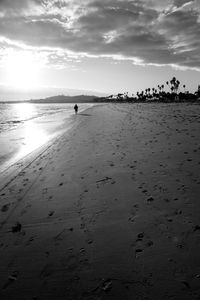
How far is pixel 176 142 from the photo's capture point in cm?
1239

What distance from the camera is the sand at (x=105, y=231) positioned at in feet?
12.5

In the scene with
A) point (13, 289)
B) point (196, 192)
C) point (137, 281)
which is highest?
point (196, 192)

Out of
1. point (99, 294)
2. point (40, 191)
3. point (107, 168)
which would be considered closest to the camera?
point (99, 294)

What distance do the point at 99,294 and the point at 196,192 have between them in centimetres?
385

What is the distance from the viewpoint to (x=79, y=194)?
7383mm

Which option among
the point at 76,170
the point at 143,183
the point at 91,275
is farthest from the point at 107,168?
the point at 91,275

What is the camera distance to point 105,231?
5.25 metres

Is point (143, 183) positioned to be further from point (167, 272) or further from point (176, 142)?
point (176, 142)

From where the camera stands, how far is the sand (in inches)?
150

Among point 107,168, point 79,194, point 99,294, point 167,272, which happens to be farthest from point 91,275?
point 107,168

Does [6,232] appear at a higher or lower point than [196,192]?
lower

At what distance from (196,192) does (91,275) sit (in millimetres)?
3661

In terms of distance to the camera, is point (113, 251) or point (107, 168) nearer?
point (113, 251)

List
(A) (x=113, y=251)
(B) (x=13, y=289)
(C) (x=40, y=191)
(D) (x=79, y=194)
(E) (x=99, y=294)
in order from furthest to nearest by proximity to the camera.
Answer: (C) (x=40, y=191) → (D) (x=79, y=194) → (A) (x=113, y=251) → (B) (x=13, y=289) → (E) (x=99, y=294)
